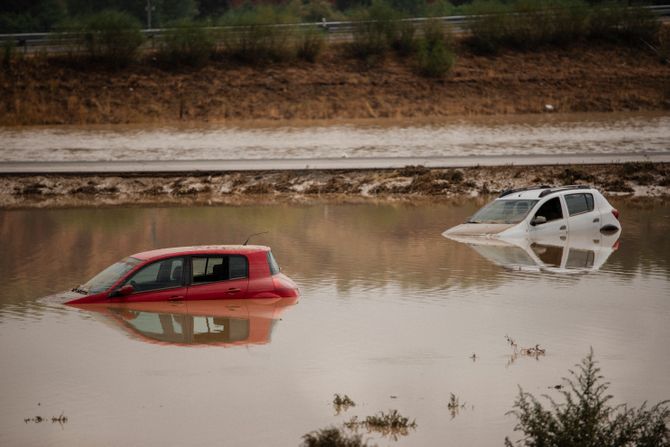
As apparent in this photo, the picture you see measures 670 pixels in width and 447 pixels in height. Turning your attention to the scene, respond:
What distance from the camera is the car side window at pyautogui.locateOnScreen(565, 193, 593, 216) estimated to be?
27297 millimetres

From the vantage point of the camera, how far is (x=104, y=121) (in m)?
58.1

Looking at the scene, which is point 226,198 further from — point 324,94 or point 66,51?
point 66,51

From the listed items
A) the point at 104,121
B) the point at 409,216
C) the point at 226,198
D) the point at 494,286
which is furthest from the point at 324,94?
the point at 494,286

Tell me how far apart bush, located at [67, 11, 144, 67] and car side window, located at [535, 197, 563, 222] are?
43806mm

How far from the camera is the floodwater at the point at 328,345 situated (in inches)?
500

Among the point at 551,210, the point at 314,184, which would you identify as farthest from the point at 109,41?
the point at 551,210

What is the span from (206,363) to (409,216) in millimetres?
16771

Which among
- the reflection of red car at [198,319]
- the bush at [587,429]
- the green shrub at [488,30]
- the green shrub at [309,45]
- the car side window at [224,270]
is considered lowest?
the reflection of red car at [198,319]

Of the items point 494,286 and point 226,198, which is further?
point 226,198

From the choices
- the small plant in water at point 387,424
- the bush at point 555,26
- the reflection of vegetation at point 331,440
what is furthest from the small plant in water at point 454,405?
the bush at point 555,26

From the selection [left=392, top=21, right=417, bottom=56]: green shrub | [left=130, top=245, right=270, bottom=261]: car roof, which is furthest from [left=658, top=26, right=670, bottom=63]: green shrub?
[left=130, top=245, right=270, bottom=261]: car roof

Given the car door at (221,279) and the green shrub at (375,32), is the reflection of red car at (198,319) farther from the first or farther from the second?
the green shrub at (375,32)

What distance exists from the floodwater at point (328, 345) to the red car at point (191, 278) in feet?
1.10

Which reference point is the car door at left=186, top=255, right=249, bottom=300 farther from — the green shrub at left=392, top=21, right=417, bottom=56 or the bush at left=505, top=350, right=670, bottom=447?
the green shrub at left=392, top=21, right=417, bottom=56
